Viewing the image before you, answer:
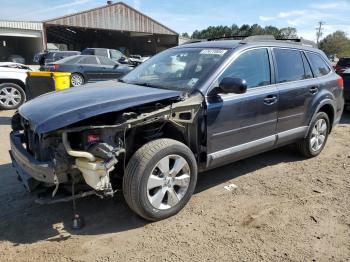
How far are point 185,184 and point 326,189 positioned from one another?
1992mm

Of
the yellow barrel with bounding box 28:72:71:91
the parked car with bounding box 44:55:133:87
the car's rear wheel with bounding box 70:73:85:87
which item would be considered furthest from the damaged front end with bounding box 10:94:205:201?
the car's rear wheel with bounding box 70:73:85:87

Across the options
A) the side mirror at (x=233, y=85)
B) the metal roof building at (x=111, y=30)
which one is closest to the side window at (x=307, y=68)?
the side mirror at (x=233, y=85)

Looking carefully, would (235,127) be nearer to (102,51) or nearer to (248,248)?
(248,248)

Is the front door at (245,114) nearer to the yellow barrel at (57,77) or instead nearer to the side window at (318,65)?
the side window at (318,65)

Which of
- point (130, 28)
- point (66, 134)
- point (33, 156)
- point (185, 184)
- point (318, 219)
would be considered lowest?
point (318, 219)

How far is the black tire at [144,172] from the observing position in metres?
3.15

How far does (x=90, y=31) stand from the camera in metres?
39.6

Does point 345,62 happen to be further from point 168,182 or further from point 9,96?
point 168,182

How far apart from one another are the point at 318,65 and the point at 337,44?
78793mm

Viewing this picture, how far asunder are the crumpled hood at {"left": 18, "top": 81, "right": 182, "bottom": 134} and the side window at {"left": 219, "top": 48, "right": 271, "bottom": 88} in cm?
83

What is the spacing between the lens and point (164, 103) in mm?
3471

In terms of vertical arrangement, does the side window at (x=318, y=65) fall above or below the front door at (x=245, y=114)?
above

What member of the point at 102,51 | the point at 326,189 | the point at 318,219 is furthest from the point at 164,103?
the point at 102,51

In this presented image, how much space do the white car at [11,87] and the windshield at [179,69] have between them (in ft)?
18.1
